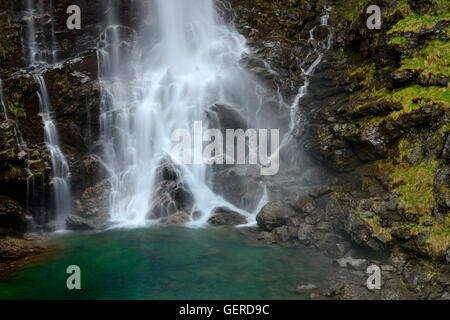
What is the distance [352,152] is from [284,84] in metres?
8.03

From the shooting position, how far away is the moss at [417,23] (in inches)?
634

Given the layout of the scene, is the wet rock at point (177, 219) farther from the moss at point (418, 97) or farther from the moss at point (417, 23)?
the moss at point (417, 23)

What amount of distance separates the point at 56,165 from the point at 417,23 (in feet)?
67.5

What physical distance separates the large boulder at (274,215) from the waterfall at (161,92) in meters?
2.54

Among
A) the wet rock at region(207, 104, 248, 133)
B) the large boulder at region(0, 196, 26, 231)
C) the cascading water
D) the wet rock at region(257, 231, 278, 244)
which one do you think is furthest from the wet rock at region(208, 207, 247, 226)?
the large boulder at region(0, 196, 26, 231)

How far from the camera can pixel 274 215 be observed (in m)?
16.3

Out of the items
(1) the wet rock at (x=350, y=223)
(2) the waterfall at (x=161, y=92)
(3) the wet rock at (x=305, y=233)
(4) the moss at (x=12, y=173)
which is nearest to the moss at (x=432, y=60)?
(1) the wet rock at (x=350, y=223)

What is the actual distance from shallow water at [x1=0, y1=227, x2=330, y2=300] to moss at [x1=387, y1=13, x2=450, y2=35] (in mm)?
11981

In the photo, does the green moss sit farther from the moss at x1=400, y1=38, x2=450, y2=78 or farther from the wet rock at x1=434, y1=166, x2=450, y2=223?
the wet rock at x1=434, y1=166, x2=450, y2=223

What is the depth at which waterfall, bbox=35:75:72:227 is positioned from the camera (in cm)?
1906

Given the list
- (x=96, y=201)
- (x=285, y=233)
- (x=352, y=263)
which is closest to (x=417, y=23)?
(x=285, y=233)

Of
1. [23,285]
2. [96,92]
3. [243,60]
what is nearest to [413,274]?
[23,285]

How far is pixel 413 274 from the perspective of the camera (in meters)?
10.8
